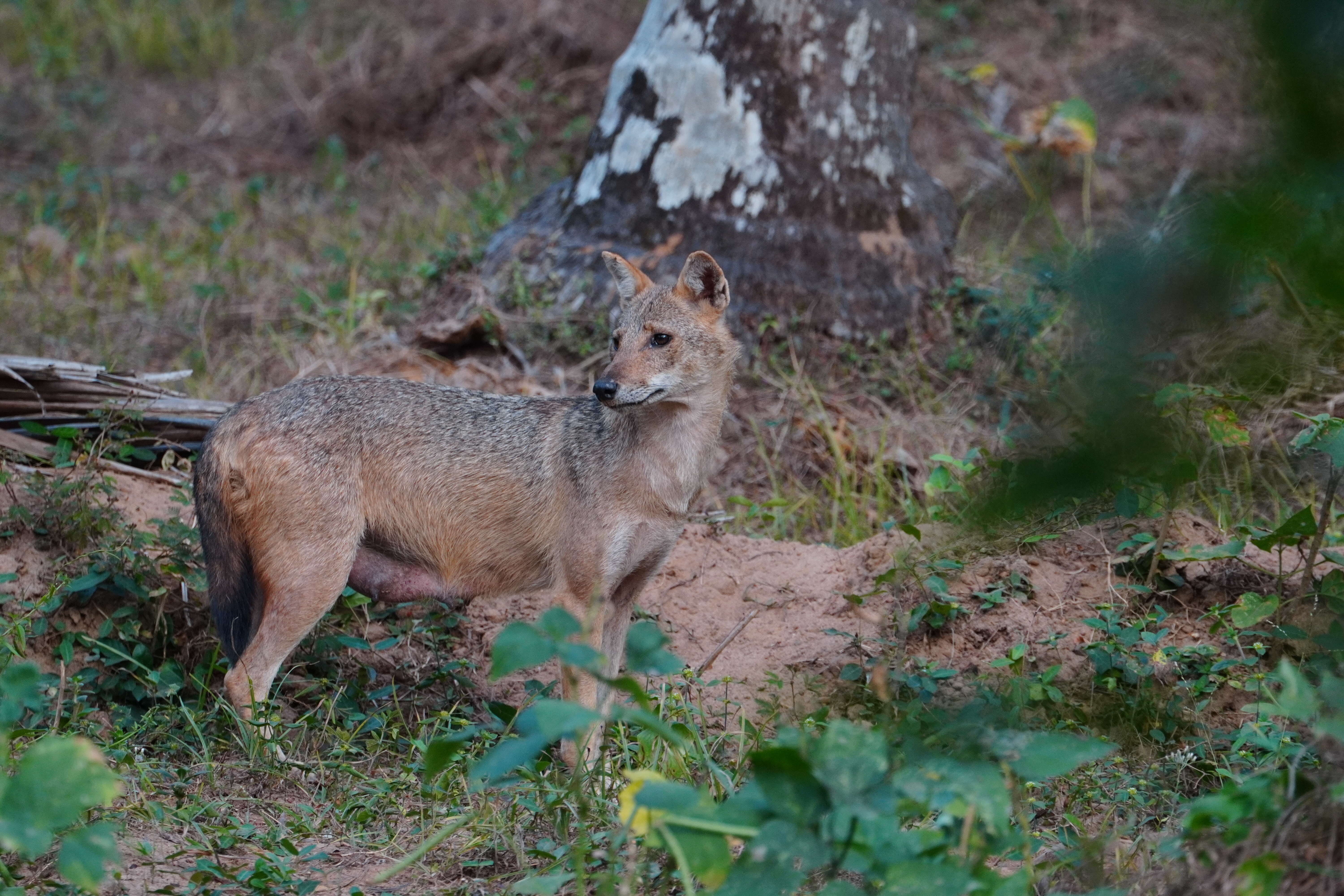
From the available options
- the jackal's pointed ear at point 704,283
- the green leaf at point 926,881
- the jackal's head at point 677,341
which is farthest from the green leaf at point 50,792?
the jackal's pointed ear at point 704,283

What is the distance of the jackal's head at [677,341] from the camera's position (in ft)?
16.4

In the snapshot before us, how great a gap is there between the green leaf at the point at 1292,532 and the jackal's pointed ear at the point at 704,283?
2.42 m

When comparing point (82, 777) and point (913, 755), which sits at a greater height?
point (913, 755)

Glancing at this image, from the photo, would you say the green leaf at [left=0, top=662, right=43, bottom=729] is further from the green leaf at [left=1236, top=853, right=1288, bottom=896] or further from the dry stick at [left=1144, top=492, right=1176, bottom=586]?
the dry stick at [left=1144, top=492, right=1176, bottom=586]

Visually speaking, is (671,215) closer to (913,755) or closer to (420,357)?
(420,357)

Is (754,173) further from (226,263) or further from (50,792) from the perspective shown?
(50,792)

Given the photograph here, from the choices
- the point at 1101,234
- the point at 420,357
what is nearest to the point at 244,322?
the point at 420,357

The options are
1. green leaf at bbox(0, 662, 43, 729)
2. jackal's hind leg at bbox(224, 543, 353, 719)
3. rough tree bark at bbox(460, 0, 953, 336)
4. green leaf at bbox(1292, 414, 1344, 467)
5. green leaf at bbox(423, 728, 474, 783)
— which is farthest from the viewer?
rough tree bark at bbox(460, 0, 953, 336)

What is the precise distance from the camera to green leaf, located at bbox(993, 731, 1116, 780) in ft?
7.87

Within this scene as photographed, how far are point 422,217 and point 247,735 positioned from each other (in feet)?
22.6

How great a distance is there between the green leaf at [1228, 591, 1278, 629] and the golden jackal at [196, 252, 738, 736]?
2220 millimetres

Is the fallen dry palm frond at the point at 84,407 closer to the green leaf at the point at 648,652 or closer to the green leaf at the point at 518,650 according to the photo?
the green leaf at the point at 518,650

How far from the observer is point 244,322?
8867 millimetres

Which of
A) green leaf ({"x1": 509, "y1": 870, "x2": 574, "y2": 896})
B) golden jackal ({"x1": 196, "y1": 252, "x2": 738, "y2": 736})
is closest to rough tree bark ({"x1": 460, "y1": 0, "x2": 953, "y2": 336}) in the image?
golden jackal ({"x1": 196, "y1": 252, "x2": 738, "y2": 736})
